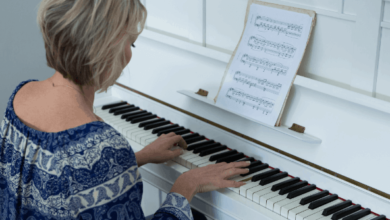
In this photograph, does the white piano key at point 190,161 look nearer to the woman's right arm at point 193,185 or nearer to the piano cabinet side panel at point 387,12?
the woman's right arm at point 193,185

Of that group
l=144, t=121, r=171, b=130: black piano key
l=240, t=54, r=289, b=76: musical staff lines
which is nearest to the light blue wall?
l=144, t=121, r=171, b=130: black piano key

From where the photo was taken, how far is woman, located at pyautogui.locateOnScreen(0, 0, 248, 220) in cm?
110

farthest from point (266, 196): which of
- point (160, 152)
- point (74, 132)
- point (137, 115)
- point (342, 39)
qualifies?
point (137, 115)

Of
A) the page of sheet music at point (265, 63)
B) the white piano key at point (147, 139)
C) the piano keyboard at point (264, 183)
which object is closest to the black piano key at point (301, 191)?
the piano keyboard at point (264, 183)

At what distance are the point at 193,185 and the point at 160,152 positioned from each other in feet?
1.00

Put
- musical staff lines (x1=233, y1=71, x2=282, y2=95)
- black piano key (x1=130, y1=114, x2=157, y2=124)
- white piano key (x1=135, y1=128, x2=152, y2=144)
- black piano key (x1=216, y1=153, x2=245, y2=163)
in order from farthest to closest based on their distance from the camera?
black piano key (x1=130, y1=114, x2=157, y2=124), white piano key (x1=135, y1=128, x2=152, y2=144), black piano key (x1=216, y1=153, x2=245, y2=163), musical staff lines (x1=233, y1=71, x2=282, y2=95)

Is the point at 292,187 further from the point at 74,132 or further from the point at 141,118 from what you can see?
the point at 141,118

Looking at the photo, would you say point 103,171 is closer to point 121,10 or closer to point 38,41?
point 121,10

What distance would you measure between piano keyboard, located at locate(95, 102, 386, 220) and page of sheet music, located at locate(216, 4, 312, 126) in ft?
0.62

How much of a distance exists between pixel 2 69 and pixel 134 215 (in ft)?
5.39

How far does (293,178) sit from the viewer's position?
1.57 m

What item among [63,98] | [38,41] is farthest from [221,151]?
[38,41]

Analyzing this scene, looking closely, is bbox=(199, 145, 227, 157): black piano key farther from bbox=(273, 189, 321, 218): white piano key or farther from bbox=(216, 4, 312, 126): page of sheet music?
bbox=(273, 189, 321, 218): white piano key

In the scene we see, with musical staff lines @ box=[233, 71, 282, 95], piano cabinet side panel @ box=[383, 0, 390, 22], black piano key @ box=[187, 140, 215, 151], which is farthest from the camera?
black piano key @ box=[187, 140, 215, 151]
